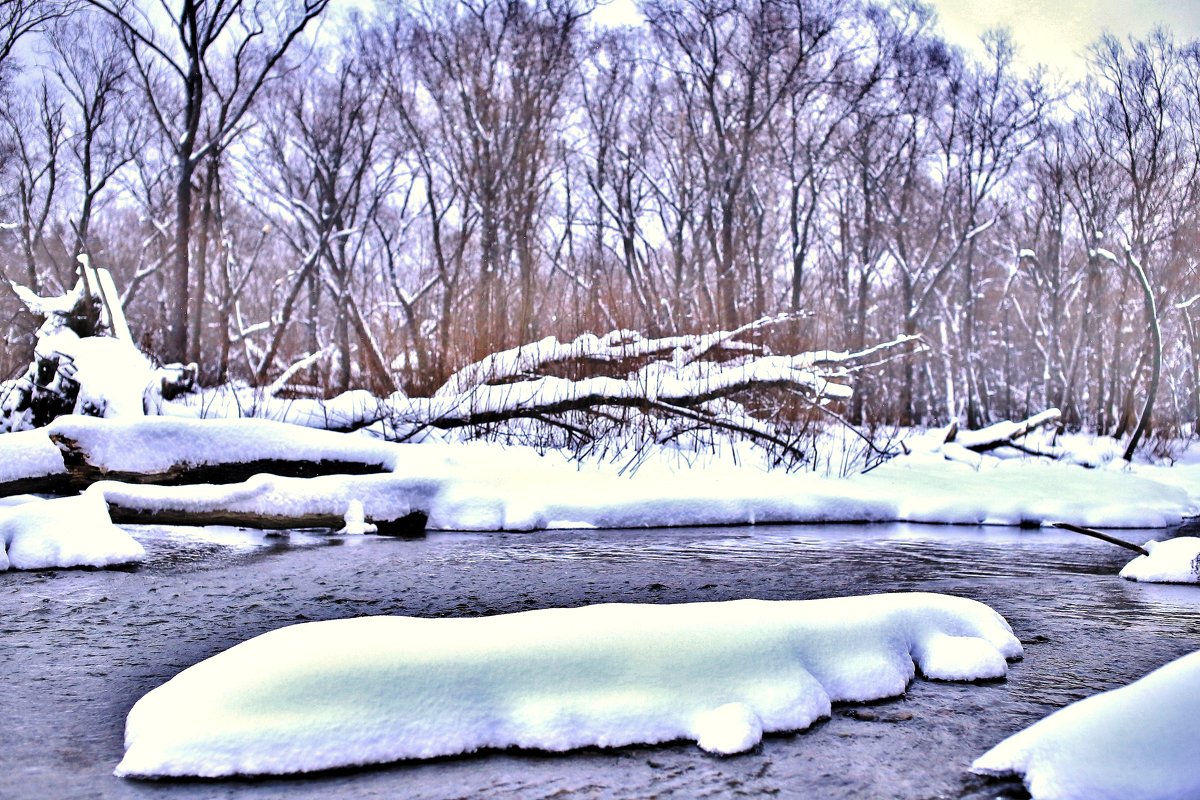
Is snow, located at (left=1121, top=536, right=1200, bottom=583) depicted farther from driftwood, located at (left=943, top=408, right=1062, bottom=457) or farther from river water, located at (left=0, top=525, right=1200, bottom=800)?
driftwood, located at (left=943, top=408, right=1062, bottom=457)

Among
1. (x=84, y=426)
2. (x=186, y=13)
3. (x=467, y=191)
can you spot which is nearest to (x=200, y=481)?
(x=84, y=426)

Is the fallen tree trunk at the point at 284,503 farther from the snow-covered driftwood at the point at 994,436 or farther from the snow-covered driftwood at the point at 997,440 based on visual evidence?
the snow-covered driftwood at the point at 994,436

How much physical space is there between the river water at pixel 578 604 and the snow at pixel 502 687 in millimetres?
61

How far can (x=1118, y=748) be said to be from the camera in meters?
2.03

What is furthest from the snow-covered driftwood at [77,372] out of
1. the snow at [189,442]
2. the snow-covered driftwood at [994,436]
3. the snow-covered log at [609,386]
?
the snow-covered driftwood at [994,436]

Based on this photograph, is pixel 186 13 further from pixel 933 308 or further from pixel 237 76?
pixel 933 308

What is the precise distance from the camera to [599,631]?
275 cm

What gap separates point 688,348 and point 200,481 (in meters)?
5.70

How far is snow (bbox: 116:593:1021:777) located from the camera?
7.34ft

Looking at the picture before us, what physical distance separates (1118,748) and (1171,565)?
366 centimetres

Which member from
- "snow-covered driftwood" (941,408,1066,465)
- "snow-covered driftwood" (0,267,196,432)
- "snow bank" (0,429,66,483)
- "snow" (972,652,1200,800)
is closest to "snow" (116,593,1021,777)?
"snow" (972,652,1200,800)

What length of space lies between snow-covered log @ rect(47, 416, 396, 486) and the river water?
0.63 metres

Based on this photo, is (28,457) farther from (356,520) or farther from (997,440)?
(997,440)

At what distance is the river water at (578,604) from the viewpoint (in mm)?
2189
